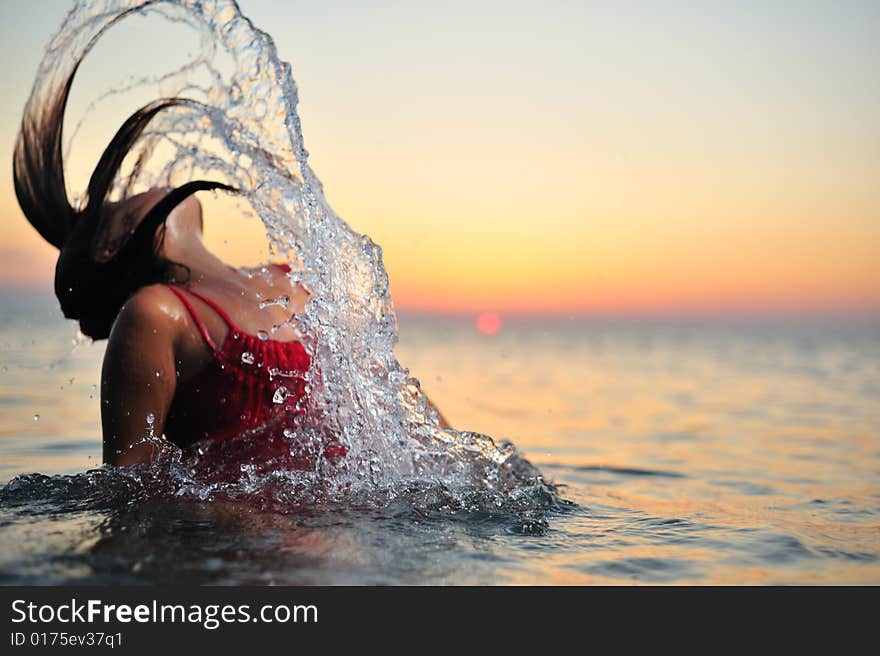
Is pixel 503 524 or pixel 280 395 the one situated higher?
pixel 280 395

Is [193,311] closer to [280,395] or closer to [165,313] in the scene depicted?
[165,313]

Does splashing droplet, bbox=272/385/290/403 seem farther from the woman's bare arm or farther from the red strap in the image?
the woman's bare arm

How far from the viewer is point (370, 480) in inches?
129

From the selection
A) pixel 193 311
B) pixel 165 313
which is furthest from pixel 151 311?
pixel 193 311

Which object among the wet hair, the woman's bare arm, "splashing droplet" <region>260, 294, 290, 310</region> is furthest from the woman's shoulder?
"splashing droplet" <region>260, 294, 290, 310</region>

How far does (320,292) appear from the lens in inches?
137

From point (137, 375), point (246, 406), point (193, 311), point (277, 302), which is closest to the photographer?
point (137, 375)

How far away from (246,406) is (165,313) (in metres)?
0.48

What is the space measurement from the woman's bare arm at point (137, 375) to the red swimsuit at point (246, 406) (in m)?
0.12

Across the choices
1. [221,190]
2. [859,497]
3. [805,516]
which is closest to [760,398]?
[859,497]

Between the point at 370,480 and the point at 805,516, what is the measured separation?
6.38 feet

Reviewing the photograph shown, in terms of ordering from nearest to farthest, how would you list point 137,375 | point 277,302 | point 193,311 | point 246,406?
point 137,375, point 193,311, point 246,406, point 277,302

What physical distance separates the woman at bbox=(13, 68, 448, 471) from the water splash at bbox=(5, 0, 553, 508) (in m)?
0.06

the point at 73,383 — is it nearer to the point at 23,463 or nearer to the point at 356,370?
the point at 23,463
